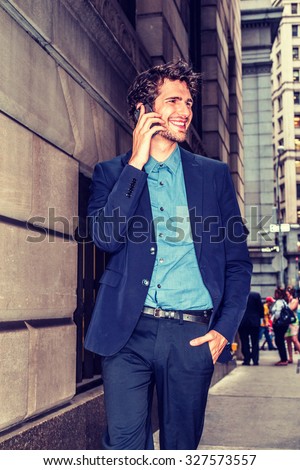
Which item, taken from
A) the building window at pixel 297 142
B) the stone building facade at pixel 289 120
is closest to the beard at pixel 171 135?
the stone building facade at pixel 289 120

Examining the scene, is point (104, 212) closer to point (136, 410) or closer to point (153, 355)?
point (153, 355)

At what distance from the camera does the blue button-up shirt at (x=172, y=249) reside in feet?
8.85

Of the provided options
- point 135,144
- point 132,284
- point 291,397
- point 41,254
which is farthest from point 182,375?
point 291,397

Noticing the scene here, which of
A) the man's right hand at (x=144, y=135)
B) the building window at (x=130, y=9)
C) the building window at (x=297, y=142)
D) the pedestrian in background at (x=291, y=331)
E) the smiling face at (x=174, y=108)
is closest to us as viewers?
the man's right hand at (x=144, y=135)

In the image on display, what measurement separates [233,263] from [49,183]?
61.4 inches

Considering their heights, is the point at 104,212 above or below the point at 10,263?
above

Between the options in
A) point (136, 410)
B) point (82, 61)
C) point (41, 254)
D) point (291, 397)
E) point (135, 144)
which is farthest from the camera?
point (291, 397)

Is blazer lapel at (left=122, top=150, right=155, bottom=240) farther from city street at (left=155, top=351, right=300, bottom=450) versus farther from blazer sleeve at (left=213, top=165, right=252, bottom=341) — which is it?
city street at (left=155, top=351, right=300, bottom=450)

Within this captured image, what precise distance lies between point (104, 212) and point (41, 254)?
116 centimetres

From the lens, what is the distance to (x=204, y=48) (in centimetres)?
1261

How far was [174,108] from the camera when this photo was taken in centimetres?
292

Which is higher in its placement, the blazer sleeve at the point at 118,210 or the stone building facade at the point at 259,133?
the stone building facade at the point at 259,133

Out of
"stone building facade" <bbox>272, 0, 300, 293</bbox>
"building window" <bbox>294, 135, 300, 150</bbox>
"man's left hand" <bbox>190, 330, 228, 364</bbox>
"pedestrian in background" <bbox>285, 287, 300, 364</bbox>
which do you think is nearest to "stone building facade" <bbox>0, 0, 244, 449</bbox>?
"man's left hand" <bbox>190, 330, 228, 364</bbox>

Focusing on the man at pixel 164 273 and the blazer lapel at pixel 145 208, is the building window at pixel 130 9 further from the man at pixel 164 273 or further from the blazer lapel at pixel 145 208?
the blazer lapel at pixel 145 208
